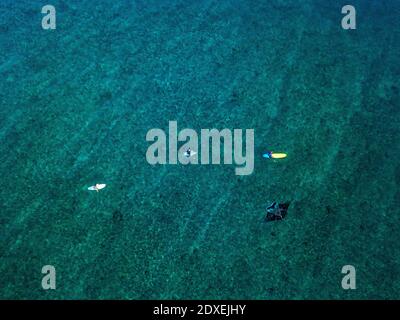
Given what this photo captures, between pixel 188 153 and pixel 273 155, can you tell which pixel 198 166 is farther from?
pixel 273 155

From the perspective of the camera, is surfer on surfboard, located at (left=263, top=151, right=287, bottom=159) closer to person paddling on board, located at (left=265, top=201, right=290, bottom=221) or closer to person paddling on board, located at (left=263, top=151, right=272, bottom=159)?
person paddling on board, located at (left=263, top=151, right=272, bottom=159)

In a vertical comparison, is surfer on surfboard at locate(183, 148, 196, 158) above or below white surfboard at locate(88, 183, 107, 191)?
above

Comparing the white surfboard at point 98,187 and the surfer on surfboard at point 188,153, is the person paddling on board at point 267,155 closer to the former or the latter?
the surfer on surfboard at point 188,153

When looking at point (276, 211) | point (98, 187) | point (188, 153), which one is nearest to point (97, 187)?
point (98, 187)

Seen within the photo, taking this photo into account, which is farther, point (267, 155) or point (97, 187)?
point (267, 155)

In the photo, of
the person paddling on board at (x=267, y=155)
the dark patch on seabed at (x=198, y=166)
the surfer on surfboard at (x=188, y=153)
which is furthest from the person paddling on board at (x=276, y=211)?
the surfer on surfboard at (x=188, y=153)

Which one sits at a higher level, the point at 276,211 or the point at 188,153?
the point at 188,153

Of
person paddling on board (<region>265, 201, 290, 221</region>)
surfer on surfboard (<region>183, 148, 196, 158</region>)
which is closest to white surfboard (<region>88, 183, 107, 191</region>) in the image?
surfer on surfboard (<region>183, 148, 196, 158</region>)
